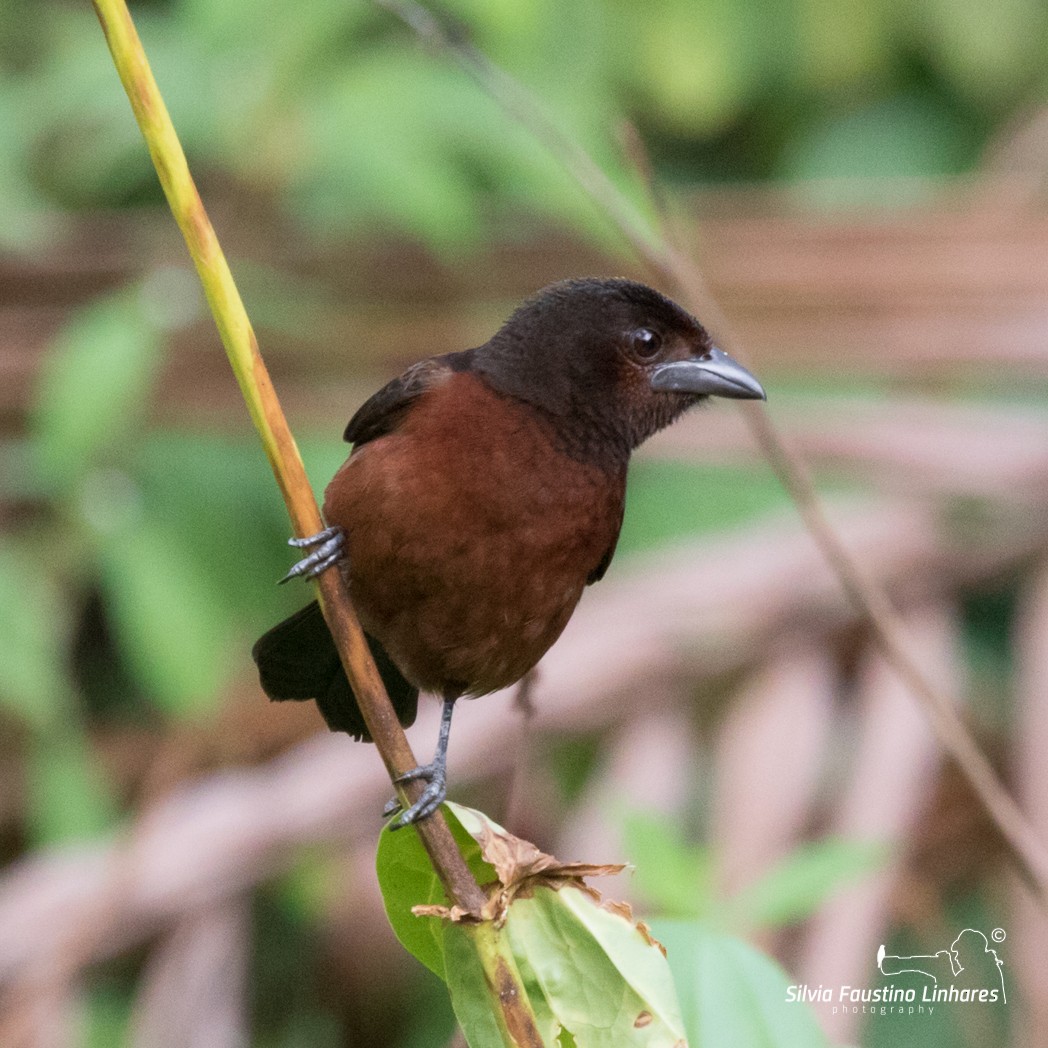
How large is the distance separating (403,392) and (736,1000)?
2.87 ft

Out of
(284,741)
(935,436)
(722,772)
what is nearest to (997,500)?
(935,436)

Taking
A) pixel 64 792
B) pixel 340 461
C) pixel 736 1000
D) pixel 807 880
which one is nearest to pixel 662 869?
pixel 807 880

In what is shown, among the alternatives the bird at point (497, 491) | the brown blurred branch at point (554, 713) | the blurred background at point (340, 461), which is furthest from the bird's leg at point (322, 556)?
the brown blurred branch at point (554, 713)

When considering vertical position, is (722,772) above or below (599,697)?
below

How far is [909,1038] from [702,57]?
106 inches

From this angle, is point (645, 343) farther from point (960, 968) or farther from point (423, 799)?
point (960, 968)

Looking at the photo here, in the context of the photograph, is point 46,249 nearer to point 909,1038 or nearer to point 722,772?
point 722,772

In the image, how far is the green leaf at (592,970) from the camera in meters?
1.10

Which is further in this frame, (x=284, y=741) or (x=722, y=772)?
(x=284, y=741)

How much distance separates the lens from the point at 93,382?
302 cm

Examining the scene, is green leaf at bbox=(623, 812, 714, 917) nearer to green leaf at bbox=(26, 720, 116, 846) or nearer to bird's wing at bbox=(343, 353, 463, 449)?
bird's wing at bbox=(343, 353, 463, 449)

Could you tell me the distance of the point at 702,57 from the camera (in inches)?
168

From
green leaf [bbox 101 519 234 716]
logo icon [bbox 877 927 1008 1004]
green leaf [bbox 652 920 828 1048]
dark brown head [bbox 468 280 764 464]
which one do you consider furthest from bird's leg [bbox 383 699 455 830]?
green leaf [bbox 101 519 234 716]

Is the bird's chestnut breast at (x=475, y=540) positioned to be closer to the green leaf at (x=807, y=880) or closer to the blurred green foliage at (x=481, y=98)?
the green leaf at (x=807, y=880)
